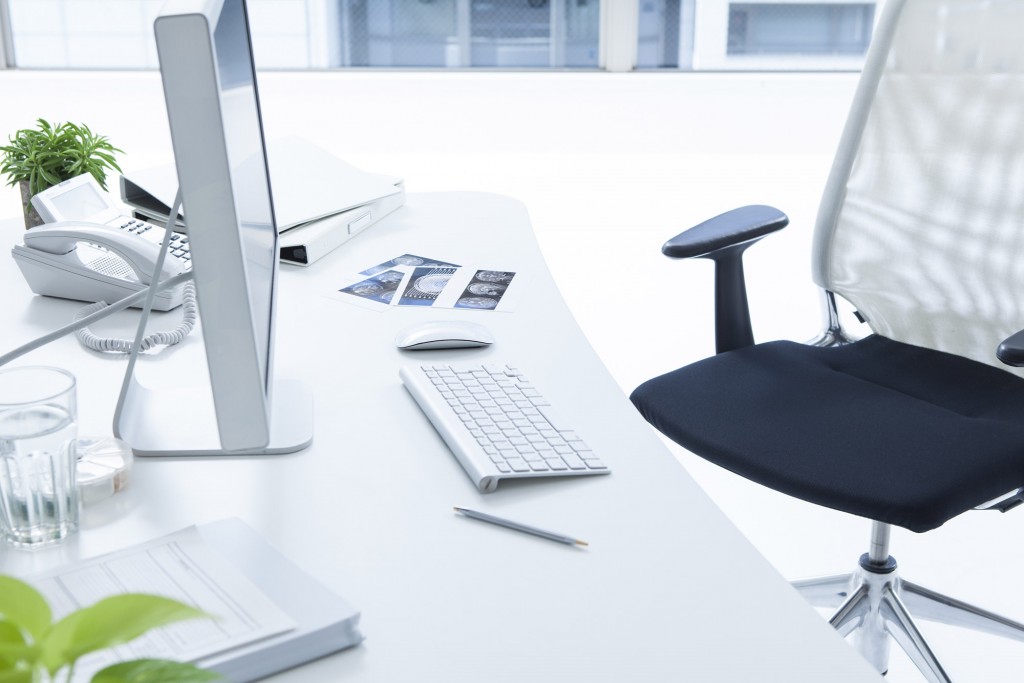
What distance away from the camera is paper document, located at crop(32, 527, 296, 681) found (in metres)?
0.68

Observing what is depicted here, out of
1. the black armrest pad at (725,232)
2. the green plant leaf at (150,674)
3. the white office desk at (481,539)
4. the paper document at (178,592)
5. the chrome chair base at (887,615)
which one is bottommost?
the chrome chair base at (887,615)

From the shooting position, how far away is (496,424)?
103 centimetres

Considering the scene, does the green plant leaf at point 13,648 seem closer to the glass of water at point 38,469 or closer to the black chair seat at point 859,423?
the glass of water at point 38,469

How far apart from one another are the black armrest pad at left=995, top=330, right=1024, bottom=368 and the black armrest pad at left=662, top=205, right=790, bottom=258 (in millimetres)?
433

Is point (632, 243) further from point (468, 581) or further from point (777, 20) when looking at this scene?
point (468, 581)

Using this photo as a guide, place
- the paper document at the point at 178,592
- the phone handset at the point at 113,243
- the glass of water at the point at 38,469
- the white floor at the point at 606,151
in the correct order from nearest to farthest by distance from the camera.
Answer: the paper document at the point at 178,592
the glass of water at the point at 38,469
the phone handset at the point at 113,243
the white floor at the point at 606,151

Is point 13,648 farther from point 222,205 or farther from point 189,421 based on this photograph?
point 189,421

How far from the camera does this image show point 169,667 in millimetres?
387

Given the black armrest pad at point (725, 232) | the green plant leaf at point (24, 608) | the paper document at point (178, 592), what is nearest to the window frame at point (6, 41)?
the black armrest pad at point (725, 232)

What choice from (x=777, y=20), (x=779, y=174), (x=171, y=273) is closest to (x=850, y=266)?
(x=171, y=273)

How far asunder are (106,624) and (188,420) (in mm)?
707

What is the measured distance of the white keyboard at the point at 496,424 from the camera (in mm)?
957

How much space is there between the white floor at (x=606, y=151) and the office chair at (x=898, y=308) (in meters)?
1.03

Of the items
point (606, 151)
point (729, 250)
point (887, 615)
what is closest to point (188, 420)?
point (729, 250)
